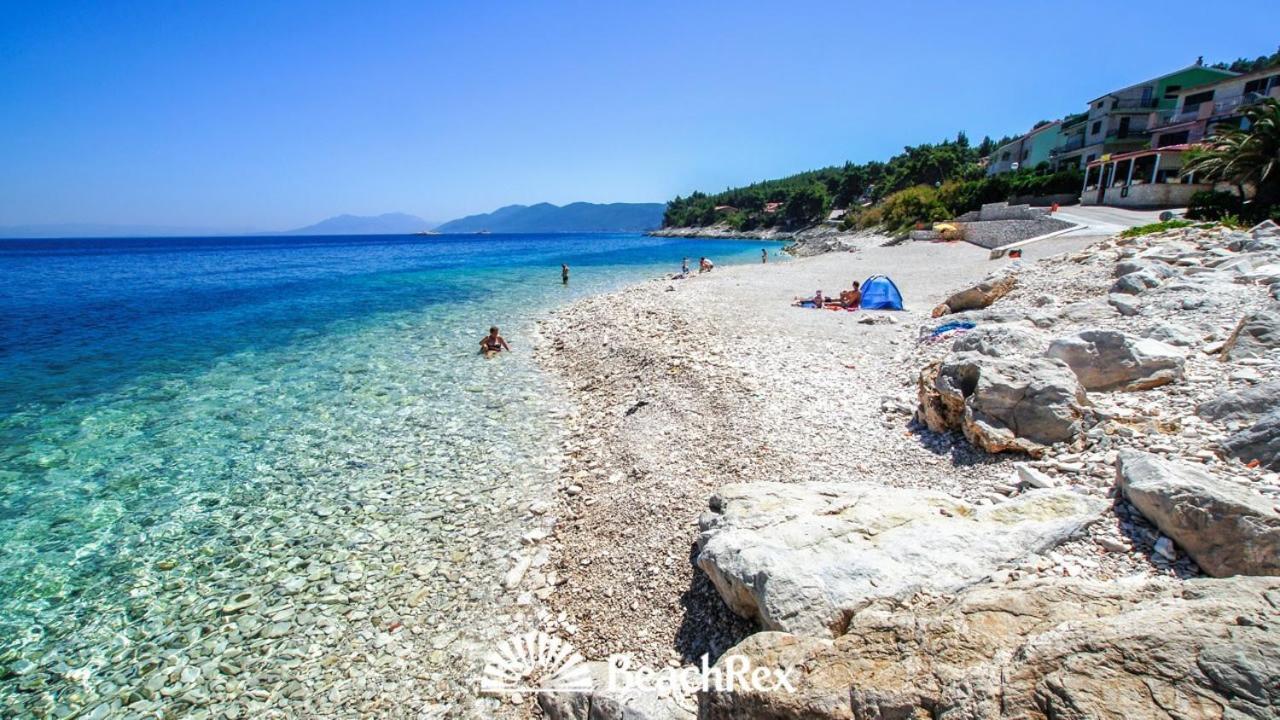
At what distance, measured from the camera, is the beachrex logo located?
3.49m

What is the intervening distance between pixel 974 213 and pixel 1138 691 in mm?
51448

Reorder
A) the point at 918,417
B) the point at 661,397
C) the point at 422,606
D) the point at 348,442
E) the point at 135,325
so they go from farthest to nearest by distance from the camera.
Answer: the point at 135,325 → the point at 661,397 → the point at 348,442 → the point at 918,417 → the point at 422,606

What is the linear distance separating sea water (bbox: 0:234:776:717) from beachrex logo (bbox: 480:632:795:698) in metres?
0.41

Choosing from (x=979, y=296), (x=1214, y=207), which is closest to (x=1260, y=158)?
(x=1214, y=207)

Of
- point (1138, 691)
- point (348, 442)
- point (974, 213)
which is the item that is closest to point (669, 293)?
point (348, 442)

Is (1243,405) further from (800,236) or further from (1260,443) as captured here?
(800,236)

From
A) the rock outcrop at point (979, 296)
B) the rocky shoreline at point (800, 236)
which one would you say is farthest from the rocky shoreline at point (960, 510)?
the rocky shoreline at point (800, 236)

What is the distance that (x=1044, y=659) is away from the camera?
2713 mm

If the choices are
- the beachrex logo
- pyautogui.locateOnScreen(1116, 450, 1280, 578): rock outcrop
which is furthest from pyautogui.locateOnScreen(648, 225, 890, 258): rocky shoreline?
the beachrex logo

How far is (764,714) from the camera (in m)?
3.19

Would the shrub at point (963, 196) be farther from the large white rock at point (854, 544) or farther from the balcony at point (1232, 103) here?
the large white rock at point (854, 544)

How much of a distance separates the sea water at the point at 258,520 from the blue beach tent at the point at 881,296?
13.1 m

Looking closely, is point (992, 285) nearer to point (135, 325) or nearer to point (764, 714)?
point (764, 714)

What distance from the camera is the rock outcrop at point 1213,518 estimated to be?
414 centimetres
